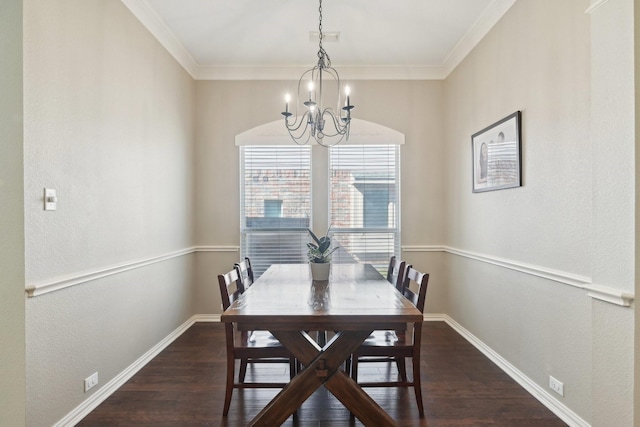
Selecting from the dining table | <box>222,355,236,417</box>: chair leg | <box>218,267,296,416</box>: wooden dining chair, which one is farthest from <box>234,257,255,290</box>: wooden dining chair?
<box>222,355,236,417</box>: chair leg

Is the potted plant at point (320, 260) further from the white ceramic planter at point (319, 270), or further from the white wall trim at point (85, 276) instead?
the white wall trim at point (85, 276)

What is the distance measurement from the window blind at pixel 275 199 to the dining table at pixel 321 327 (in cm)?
214

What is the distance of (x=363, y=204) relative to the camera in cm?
431

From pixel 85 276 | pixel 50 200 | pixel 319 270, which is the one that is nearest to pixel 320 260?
pixel 319 270

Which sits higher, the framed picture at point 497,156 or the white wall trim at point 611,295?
the framed picture at point 497,156

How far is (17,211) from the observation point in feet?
4.00

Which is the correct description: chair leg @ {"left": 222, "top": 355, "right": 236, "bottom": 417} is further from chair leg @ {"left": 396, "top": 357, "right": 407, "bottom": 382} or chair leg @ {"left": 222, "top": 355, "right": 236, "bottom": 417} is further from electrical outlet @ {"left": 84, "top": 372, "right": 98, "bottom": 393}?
chair leg @ {"left": 396, "top": 357, "right": 407, "bottom": 382}

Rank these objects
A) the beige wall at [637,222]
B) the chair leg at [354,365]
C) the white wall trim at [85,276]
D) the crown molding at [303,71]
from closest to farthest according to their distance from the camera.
→ the beige wall at [637,222]
the white wall trim at [85,276]
the chair leg at [354,365]
the crown molding at [303,71]

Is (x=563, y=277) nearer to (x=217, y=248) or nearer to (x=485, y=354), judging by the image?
(x=485, y=354)

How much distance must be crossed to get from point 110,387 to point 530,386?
2.93m

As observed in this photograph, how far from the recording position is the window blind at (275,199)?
4293 mm

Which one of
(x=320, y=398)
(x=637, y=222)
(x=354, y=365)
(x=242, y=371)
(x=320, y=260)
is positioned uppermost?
(x=637, y=222)

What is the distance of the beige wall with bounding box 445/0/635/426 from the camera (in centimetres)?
160

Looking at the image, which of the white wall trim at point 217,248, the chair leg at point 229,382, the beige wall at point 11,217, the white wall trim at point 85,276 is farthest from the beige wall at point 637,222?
the white wall trim at point 217,248
